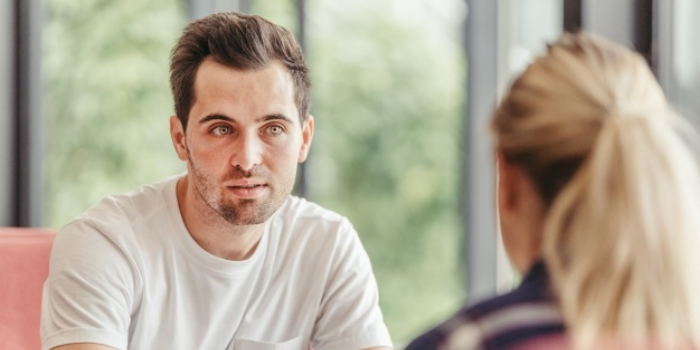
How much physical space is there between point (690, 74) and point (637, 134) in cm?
125

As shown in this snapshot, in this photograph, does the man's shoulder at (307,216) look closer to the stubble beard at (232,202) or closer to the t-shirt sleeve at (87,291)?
the stubble beard at (232,202)

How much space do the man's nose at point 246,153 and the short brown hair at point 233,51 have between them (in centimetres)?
14

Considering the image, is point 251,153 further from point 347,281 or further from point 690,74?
point 690,74

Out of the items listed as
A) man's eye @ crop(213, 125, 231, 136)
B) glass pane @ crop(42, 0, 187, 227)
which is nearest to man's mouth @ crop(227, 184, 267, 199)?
man's eye @ crop(213, 125, 231, 136)

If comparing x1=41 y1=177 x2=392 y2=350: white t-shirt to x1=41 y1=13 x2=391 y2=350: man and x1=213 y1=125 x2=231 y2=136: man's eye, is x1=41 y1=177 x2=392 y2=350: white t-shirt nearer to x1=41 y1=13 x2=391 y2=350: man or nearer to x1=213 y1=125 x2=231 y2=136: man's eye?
x1=41 y1=13 x2=391 y2=350: man

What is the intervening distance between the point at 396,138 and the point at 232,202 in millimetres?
1055

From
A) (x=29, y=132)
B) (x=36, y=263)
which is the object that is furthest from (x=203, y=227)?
(x=29, y=132)

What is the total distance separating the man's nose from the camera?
1834mm

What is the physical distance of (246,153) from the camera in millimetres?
1834

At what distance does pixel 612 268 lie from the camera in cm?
88

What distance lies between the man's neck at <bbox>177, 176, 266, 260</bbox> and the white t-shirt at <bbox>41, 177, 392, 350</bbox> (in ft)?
0.09

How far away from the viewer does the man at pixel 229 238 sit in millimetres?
1802

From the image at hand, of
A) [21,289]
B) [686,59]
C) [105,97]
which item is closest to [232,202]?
[21,289]

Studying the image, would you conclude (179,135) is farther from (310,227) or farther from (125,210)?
(310,227)
